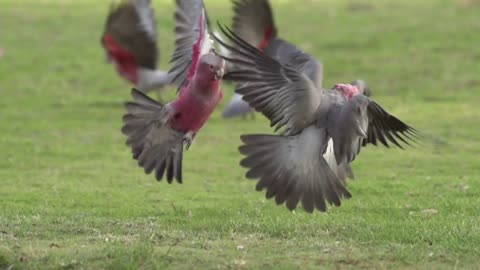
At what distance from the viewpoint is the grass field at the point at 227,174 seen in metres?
7.34

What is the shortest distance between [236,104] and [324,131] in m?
9.30

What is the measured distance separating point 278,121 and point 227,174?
4623mm

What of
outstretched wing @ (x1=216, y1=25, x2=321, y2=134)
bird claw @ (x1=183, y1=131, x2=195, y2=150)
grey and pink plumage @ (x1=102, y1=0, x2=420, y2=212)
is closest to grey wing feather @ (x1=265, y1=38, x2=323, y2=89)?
grey and pink plumage @ (x1=102, y1=0, x2=420, y2=212)

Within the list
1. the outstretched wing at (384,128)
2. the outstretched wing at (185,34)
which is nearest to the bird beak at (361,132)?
the outstretched wing at (384,128)

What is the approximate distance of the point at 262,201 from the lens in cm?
1045

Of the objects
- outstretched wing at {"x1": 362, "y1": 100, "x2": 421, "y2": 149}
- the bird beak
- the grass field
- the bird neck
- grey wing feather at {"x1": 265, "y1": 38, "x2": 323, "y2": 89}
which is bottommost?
the grass field

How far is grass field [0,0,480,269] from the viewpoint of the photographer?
24.1ft

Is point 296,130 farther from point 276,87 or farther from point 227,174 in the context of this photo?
point 227,174

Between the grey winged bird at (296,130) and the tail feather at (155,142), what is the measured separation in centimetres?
71

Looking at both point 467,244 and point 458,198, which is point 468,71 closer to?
point 458,198

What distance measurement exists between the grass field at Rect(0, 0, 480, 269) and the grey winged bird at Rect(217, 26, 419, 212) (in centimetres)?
42

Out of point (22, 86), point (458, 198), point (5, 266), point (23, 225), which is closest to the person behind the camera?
point (5, 266)

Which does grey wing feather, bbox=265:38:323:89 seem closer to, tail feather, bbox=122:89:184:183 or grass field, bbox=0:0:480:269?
tail feather, bbox=122:89:184:183

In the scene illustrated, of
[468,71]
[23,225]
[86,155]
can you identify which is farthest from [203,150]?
[468,71]
